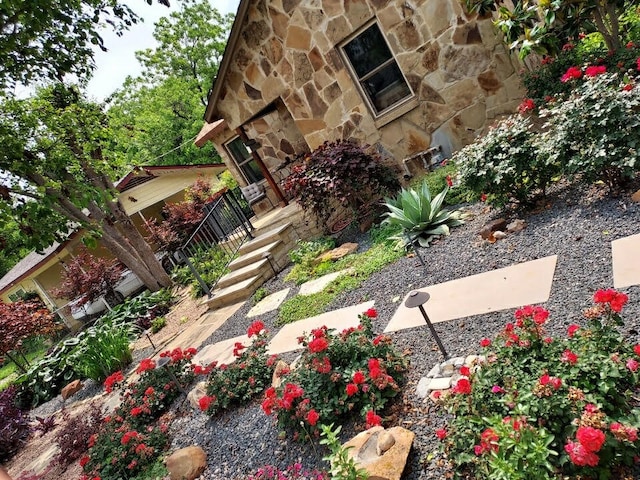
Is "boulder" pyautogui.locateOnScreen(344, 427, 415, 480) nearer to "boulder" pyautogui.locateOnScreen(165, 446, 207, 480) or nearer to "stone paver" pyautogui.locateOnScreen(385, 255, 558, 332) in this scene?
"stone paver" pyautogui.locateOnScreen(385, 255, 558, 332)

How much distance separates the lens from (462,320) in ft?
8.48

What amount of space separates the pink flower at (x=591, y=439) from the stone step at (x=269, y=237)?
6.00 m

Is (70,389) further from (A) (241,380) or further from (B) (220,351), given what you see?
(A) (241,380)

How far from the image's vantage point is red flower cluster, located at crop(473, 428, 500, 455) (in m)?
1.40

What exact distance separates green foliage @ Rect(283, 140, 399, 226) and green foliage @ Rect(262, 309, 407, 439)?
3453mm

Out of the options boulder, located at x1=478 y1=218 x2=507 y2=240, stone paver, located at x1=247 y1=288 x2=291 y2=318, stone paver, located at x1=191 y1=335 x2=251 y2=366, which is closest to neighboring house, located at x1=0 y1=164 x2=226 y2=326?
stone paver, located at x1=247 y1=288 x2=291 y2=318

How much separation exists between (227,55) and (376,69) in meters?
2.97

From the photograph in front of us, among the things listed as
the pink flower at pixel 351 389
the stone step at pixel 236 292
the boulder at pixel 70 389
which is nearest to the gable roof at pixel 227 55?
the stone step at pixel 236 292

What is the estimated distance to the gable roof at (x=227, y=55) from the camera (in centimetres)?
652

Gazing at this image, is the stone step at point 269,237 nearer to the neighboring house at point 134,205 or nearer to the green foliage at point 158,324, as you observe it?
the green foliage at point 158,324

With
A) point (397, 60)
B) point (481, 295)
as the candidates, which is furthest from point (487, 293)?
point (397, 60)

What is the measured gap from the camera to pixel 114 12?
379 cm

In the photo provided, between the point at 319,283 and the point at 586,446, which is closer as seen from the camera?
the point at 586,446

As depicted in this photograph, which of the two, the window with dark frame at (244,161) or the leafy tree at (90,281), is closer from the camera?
the window with dark frame at (244,161)
